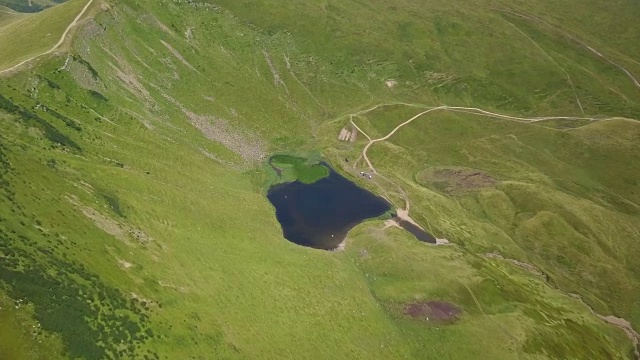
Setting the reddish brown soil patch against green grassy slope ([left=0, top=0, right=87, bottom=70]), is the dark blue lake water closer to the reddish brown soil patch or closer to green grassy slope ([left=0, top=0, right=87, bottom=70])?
the reddish brown soil patch

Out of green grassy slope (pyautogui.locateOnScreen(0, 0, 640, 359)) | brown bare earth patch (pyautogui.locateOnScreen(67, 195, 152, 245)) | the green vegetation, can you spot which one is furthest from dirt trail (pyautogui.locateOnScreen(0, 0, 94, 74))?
the green vegetation

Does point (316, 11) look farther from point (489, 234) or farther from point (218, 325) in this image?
point (218, 325)

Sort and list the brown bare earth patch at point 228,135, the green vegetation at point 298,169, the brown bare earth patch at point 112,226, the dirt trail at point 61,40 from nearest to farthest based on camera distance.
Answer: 1. the brown bare earth patch at point 112,226
2. the dirt trail at point 61,40
3. the green vegetation at point 298,169
4. the brown bare earth patch at point 228,135

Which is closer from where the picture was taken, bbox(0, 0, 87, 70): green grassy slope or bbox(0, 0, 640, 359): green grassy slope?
bbox(0, 0, 640, 359): green grassy slope

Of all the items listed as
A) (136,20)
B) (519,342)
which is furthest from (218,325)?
(136,20)

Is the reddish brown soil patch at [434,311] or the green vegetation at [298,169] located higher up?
the green vegetation at [298,169]

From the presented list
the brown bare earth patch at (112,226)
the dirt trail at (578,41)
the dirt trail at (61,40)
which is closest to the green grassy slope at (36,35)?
the dirt trail at (61,40)

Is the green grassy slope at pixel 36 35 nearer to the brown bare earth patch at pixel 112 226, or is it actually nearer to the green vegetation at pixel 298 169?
the brown bare earth patch at pixel 112 226
